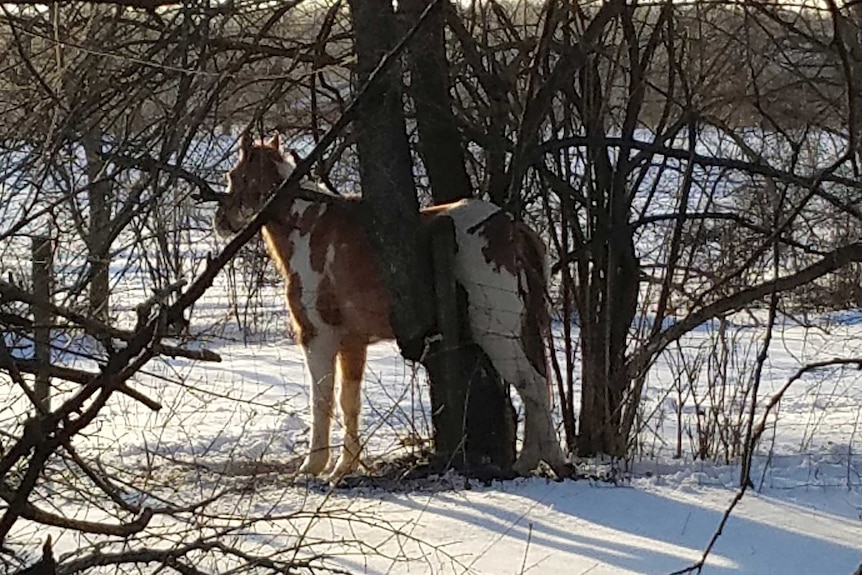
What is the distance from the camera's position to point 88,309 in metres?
3.39

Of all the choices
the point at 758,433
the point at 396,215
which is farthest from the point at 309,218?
the point at 758,433

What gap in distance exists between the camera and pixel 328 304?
7648 mm

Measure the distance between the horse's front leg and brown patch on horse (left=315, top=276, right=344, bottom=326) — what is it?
0.12 m

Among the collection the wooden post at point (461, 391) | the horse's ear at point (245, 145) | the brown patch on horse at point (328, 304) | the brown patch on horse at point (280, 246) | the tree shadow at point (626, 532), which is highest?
the horse's ear at point (245, 145)

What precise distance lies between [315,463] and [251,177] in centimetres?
185

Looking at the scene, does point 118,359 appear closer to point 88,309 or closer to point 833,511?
point 88,309

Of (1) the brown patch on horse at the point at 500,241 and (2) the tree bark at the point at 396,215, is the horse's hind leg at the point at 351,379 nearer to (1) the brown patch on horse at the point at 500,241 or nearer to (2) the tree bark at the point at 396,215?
(2) the tree bark at the point at 396,215

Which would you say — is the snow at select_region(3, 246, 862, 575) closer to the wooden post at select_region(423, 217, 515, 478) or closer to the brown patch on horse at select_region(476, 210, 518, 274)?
the wooden post at select_region(423, 217, 515, 478)

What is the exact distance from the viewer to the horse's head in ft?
25.2

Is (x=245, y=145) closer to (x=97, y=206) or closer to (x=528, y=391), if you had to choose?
(x=97, y=206)

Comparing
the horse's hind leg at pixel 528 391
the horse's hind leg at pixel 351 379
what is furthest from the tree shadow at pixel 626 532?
the horse's hind leg at pixel 351 379

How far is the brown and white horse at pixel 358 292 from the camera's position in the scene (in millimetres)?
7168

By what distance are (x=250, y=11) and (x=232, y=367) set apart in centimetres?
582

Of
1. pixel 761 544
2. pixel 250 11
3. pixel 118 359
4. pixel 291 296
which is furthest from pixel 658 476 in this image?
pixel 118 359
